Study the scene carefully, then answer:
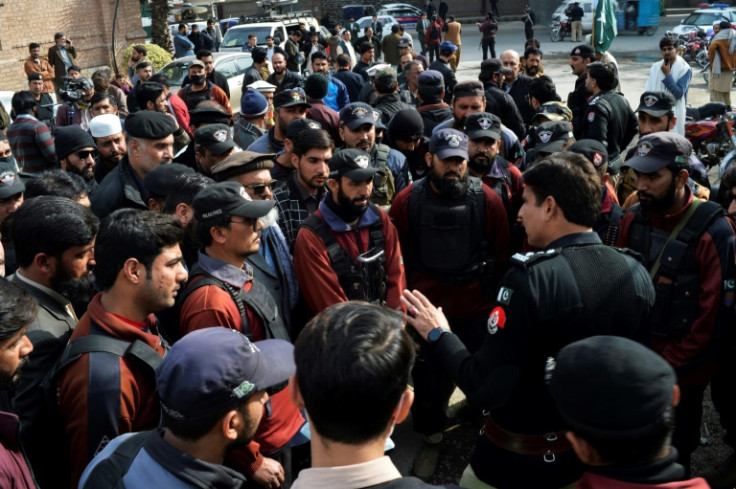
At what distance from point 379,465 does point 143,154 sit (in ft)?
13.0

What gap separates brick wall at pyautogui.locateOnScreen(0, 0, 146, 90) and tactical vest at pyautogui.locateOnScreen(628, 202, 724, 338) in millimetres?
20433

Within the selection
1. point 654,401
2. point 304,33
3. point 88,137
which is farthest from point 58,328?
point 304,33

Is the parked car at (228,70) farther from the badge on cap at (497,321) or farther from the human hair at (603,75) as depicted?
the badge on cap at (497,321)

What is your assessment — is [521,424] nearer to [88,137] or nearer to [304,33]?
[88,137]

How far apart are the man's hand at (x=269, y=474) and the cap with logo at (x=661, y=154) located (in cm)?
252

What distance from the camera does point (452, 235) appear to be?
4.47 metres

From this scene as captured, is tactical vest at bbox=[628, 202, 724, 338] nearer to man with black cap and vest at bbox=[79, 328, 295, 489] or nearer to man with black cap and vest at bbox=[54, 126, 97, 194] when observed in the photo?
man with black cap and vest at bbox=[79, 328, 295, 489]

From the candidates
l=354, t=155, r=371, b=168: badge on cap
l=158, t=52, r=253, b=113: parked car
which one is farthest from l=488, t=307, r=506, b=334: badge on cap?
l=158, t=52, r=253, b=113: parked car

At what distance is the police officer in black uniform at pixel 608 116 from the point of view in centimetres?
683

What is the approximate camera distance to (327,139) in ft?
15.3

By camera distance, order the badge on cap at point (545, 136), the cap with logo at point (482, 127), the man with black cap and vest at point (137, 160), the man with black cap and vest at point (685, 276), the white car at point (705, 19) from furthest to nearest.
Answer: the white car at point (705, 19) → the badge on cap at point (545, 136) → the cap with logo at point (482, 127) → the man with black cap and vest at point (137, 160) → the man with black cap and vest at point (685, 276)

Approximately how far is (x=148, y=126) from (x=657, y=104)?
424 cm

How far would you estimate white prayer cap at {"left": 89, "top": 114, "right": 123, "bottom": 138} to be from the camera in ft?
18.1

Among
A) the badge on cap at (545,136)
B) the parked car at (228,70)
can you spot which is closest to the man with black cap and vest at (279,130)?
the badge on cap at (545,136)
